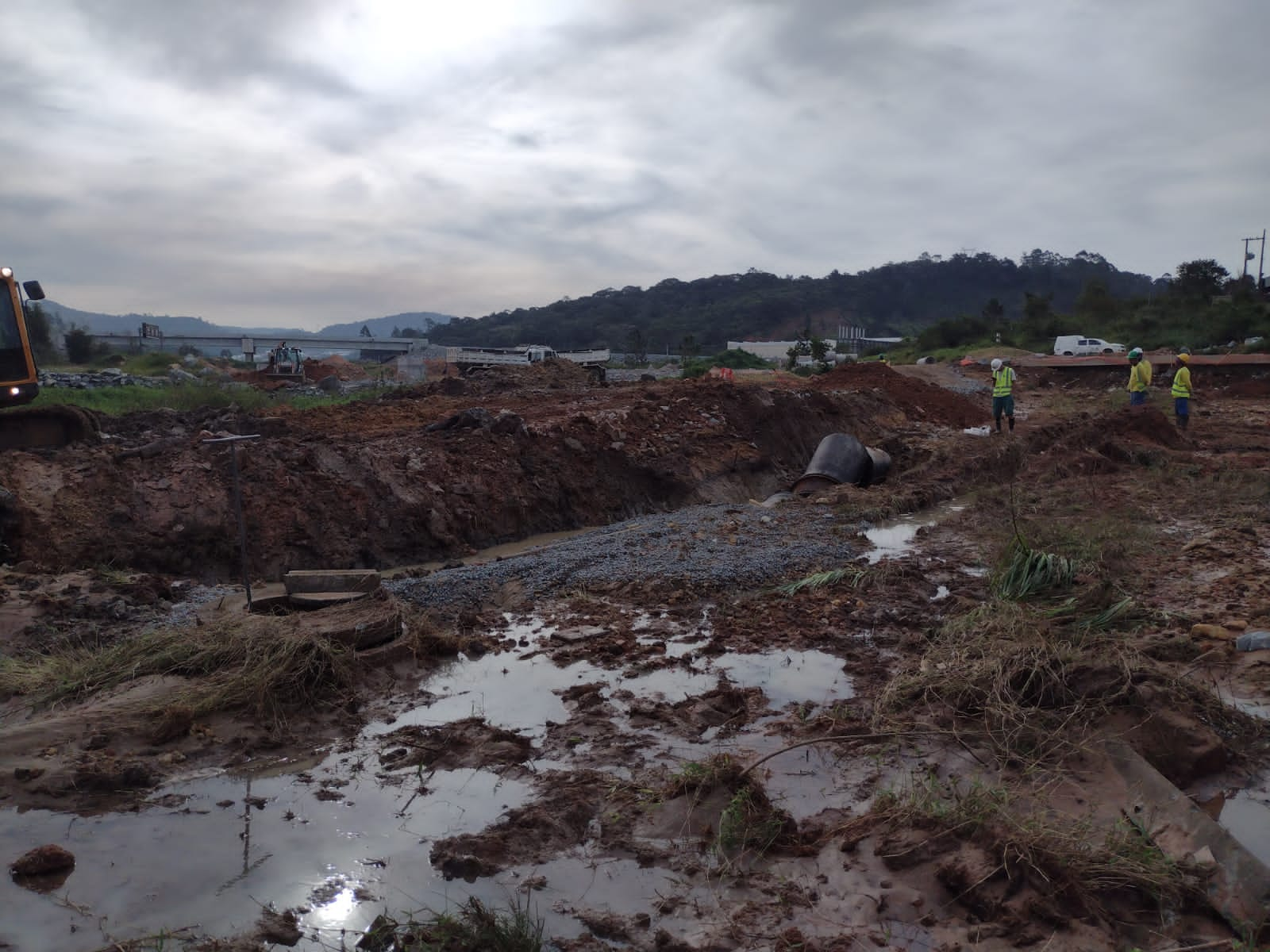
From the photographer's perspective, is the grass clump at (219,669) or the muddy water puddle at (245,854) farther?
the grass clump at (219,669)

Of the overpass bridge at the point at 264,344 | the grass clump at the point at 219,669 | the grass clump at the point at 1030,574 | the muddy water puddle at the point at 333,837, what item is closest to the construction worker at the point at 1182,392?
the grass clump at the point at 1030,574

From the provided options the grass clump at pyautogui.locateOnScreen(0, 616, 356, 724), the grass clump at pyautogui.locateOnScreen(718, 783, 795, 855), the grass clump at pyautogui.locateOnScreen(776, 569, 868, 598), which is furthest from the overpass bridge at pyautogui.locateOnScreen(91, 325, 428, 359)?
the grass clump at pyautogui.locateOnScreen(718, 783, 795, 855)

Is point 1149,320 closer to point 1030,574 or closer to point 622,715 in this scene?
point 1030,574

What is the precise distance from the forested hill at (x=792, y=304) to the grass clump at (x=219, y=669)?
3283 inches

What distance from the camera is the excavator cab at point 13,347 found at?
12469 mm

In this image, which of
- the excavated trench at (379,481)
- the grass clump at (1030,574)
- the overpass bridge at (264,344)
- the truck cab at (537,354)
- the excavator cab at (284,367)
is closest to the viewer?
the grass clump at (1030,574)

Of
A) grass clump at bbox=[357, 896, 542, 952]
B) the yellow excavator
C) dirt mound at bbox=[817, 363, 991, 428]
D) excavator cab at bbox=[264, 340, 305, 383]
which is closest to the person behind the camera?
grass clump at bbox=[357, 896, 542, 952]

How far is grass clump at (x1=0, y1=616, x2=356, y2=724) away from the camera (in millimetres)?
5664

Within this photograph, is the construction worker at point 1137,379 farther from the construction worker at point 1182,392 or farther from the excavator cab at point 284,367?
the excavator cab at point 284,367

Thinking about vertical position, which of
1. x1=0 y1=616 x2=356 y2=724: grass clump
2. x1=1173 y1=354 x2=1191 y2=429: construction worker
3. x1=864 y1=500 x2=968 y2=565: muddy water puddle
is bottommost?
x1=864 y1=500 x2=968 y2=565: muddy water puddle

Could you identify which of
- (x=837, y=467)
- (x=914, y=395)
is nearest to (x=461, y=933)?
(x=837, y=467)

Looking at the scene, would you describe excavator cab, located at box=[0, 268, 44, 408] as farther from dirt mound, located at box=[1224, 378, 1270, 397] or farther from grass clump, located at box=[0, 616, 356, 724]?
dirt mound, located at box=[1224, 378, 1270, 397]

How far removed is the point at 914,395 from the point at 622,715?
69.5 ft

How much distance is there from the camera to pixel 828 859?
3986 millimetres
